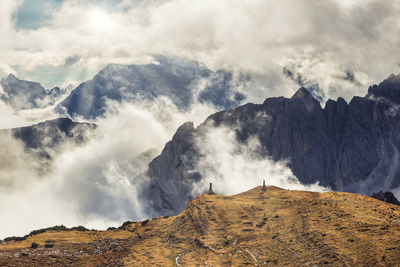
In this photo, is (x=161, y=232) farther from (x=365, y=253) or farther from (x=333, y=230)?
(x=365, y=253)

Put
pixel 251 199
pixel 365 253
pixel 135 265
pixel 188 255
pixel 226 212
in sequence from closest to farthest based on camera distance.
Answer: pixel 365 253 → pixel 135 265 → pixel 188 255 → pixel 226 212 → pixel 251 199

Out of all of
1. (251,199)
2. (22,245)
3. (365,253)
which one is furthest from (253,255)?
(22,245)

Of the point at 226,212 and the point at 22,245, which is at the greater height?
the point at 226,212

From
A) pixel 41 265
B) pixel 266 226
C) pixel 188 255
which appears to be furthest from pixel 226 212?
pixel 41 265

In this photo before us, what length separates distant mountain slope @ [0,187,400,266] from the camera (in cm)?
11725

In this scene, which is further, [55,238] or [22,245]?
[55,238]

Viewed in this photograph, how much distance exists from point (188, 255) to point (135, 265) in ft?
63.3

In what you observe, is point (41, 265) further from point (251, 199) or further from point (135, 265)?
point (251, 199)

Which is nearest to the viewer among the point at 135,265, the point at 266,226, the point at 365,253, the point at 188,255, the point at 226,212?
the point at 365,253

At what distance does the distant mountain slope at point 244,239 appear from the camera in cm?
11725

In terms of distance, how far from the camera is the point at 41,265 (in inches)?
4547

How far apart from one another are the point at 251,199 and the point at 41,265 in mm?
90376

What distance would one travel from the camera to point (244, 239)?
464 ft

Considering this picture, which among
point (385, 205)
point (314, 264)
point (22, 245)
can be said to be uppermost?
point (385, 205)
